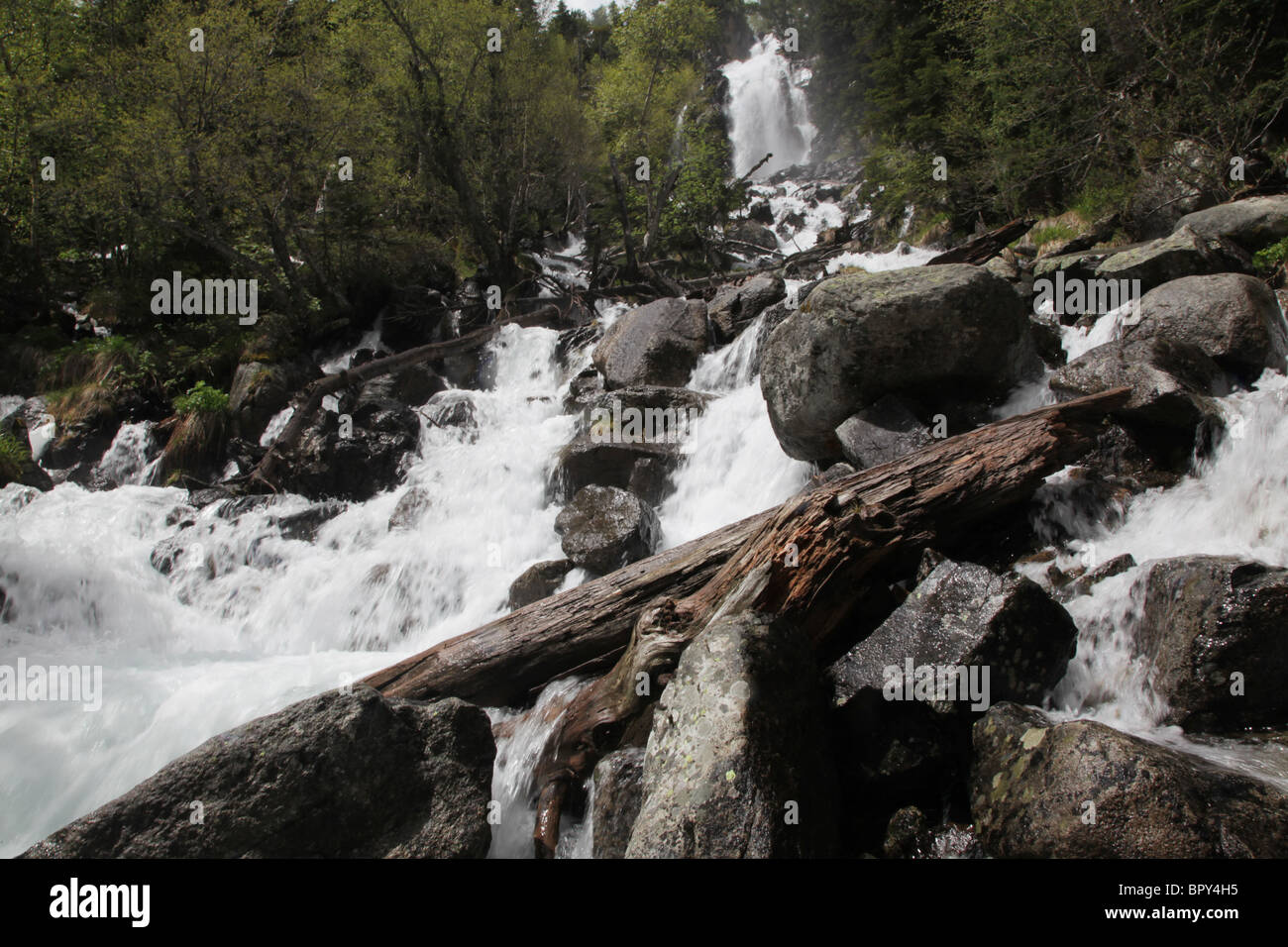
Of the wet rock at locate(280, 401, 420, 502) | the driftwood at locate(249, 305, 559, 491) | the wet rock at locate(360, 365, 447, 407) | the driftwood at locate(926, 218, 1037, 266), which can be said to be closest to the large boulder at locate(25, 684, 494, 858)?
the wet rock at locate(280, 401, 420, 502)

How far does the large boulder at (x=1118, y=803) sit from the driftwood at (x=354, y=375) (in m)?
12.8

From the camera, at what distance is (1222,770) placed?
3.09 m

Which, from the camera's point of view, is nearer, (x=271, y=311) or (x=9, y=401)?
(x=9, y=401)

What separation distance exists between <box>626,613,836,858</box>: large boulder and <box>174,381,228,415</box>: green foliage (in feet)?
46.9

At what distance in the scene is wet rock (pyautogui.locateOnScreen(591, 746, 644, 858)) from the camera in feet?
13.2

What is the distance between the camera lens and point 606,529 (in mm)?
8547

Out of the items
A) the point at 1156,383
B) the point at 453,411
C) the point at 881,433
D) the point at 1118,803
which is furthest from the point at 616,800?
the point at 453,411

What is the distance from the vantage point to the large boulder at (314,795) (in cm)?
368

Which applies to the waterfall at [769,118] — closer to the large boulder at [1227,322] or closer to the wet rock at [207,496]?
the wet rock at [207,496]

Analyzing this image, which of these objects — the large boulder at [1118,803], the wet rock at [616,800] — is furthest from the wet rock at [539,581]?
the large boulder at [1118,803]

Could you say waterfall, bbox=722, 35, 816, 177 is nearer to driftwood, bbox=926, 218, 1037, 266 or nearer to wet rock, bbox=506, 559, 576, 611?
driftwood, bbox=926, 218, 1037, 266
